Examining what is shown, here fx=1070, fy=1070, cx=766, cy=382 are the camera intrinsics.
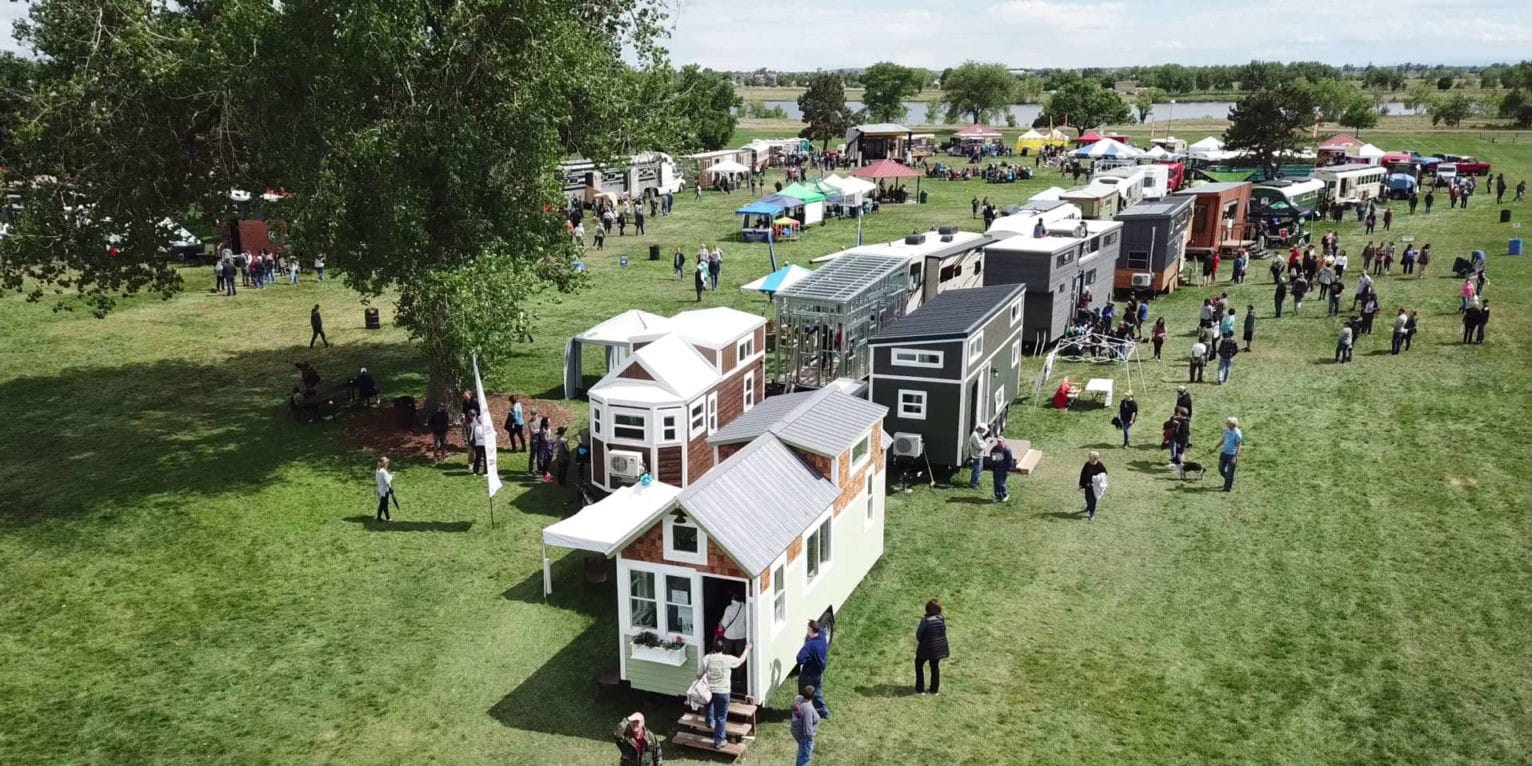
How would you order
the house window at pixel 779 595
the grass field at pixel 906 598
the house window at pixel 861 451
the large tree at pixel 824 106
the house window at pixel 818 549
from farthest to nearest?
the large tree at pixel 824 106, the house window at pixel 861 451, the house window at pixel 818 549, the house window at pixel 779 595, the grass field at pixel 906 598

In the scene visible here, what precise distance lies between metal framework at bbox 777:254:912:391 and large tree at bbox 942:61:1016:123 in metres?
102

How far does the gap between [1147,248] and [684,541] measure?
28.9 meters

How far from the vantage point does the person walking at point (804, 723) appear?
12594 millimetres

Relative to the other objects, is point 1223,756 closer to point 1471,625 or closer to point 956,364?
point 1471,625

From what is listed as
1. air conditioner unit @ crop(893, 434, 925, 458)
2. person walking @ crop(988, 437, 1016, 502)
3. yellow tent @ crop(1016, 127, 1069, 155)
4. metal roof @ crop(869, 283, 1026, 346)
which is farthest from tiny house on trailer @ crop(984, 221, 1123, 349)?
yellow tent @ crop(1016, 127, 1069, 155)

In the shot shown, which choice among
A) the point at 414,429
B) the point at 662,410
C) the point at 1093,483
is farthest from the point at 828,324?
the point at 414,429

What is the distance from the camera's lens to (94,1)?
22766 mm

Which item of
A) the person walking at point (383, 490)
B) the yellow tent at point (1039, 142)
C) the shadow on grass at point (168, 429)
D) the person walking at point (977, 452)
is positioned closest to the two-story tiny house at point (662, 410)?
the person walking at point (383, 490)

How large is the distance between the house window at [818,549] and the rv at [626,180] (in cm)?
4022

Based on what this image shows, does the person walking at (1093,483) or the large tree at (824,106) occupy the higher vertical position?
the large tree at (824,106)

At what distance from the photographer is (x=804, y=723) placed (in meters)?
12.6

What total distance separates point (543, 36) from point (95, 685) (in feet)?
48.9

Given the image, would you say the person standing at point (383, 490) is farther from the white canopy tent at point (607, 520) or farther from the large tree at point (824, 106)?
→ the large tree at point (824, 106)

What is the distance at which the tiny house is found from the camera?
4291 centimetres
